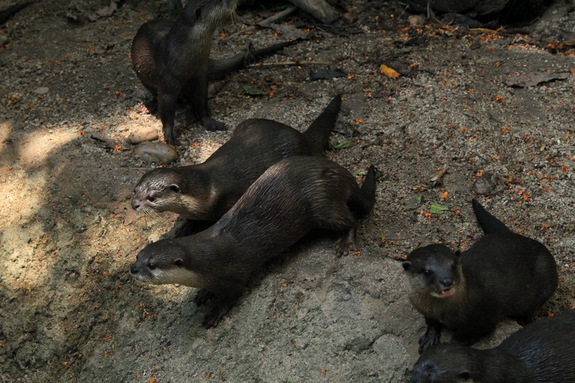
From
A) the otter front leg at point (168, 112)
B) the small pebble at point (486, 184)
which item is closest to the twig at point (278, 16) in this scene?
the otter front leg at point (168, 112)

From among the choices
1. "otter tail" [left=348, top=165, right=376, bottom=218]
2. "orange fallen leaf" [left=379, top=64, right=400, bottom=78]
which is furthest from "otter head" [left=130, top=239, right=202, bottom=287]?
"orange fallen leaf" [left=379, top=64, right=400, bottom=78]

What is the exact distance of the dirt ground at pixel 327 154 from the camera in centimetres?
290

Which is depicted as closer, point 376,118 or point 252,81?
point 376,118

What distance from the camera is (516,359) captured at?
7.70 feet

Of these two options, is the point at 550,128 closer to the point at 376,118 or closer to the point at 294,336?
the point at 376,118

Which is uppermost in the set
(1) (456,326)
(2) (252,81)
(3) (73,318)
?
(1) (456,326)

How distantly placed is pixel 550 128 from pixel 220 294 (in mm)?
2164

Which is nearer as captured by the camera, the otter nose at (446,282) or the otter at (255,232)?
the otter nose at (446,282)

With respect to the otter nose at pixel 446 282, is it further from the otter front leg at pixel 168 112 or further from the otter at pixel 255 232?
the otter front leg at pixel 168 112

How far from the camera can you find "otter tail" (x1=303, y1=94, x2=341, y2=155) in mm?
3766

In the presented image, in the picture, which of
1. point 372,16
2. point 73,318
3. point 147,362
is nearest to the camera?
point 147,362

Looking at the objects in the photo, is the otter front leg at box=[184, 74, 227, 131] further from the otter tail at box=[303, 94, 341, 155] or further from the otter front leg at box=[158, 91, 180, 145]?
the otter tail at box=[303, 94, 341, 155]

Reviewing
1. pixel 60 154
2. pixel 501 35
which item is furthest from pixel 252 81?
pixel 501 35

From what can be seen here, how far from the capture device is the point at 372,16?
16.7 feet
